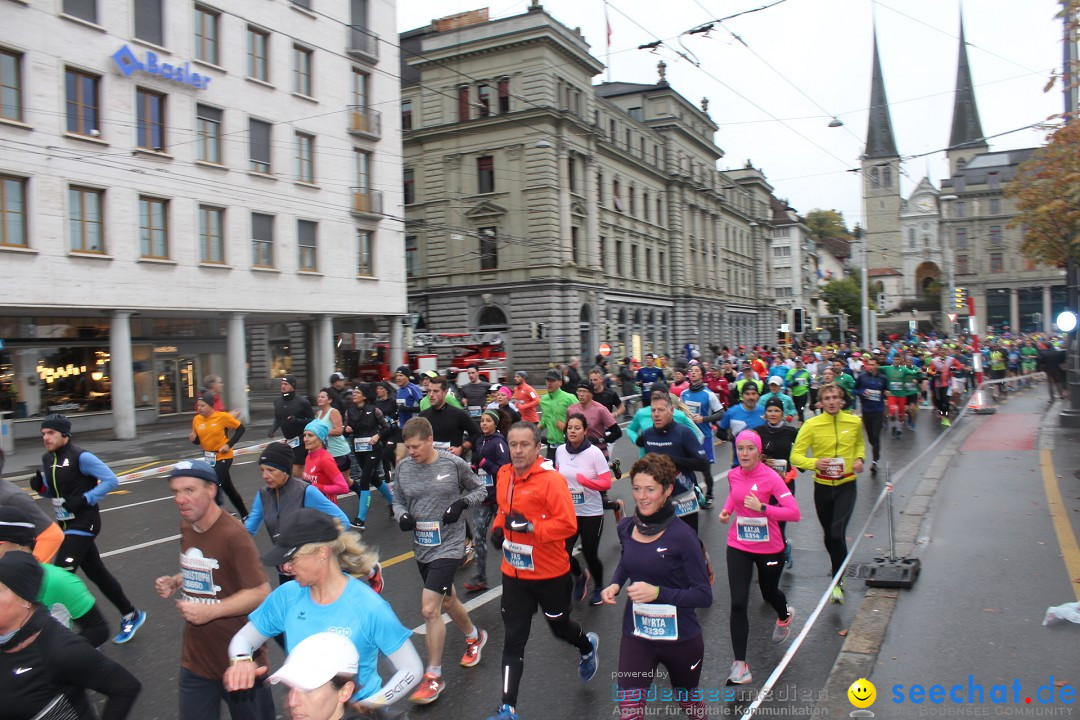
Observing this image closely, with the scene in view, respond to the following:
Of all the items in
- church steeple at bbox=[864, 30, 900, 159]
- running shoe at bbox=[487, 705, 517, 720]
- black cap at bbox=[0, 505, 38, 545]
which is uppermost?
church steeple at bbox=[864, 30, 900, 159]

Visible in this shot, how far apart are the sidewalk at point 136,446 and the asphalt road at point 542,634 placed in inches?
324

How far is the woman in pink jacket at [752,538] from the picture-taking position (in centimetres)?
500

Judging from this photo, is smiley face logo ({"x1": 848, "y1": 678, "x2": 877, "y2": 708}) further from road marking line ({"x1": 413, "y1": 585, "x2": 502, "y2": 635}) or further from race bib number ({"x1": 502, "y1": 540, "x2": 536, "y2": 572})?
road marking line ({"x1": 413, "y1": 585, "x2": 502, "y2": 635})

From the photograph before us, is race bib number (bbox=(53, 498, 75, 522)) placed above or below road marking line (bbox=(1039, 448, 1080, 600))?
above

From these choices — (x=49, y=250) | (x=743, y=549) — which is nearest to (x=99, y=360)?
(x=49, y=250)

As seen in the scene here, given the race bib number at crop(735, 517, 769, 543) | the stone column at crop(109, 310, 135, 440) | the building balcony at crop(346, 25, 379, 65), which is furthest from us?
the building balcony at crop(346, 25, 379, 65)

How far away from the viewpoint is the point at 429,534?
534cm

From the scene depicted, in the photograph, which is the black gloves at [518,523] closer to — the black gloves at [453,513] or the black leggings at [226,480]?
the black gloves at [453,513]

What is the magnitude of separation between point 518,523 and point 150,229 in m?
21.1

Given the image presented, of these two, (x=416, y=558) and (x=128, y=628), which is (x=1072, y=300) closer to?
(x=416, y=558)

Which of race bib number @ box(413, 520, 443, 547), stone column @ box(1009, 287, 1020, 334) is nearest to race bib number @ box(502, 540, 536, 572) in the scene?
race bib number @ box(413, 520, 443, 547)

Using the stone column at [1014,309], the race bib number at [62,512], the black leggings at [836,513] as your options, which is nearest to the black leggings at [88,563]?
the race bib number at [62,512]

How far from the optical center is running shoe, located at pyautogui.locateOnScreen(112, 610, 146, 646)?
19.6 feet

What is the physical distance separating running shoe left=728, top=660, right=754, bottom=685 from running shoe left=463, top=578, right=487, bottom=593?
2780mm
